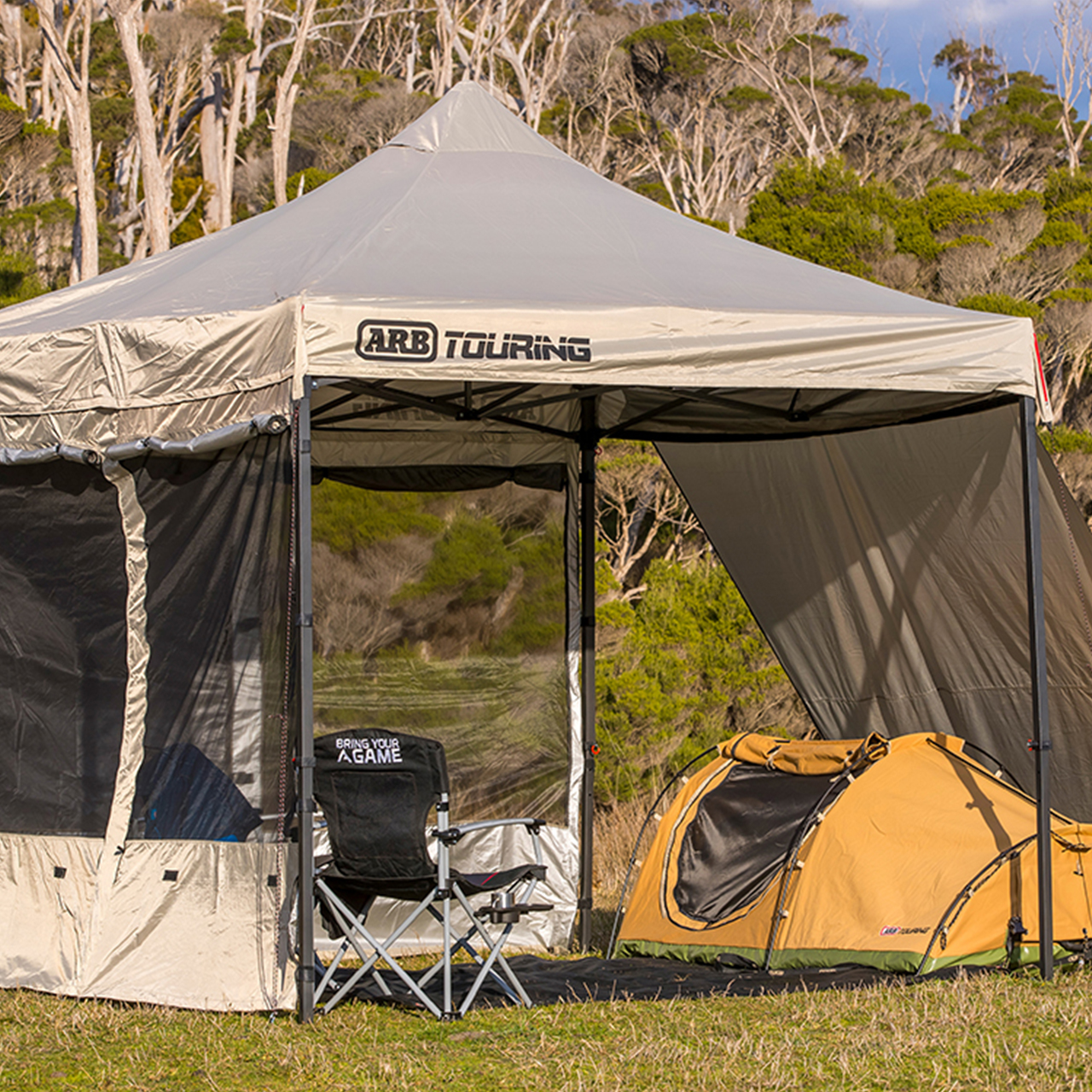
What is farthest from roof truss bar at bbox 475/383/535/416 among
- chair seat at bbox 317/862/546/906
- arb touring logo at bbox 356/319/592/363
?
chair seat at bbox 317/862/546/906

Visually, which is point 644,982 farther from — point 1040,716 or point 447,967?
point 1040,716

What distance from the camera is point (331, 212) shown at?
18.1 ft

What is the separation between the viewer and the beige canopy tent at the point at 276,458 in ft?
14.7

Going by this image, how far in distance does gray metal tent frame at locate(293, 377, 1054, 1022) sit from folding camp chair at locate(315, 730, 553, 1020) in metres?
0.16

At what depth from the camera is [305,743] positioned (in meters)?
4.32

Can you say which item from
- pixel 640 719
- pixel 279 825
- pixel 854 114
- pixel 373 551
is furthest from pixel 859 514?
pixel 854 114

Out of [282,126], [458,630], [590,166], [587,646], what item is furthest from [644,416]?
[590,166]

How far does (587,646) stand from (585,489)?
71cm

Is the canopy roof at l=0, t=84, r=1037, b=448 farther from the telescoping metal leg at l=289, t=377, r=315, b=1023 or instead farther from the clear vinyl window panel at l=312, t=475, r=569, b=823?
the clear vinyl window panel at l=312, t=475, r=569, b=823

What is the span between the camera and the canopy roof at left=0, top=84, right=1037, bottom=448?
14.6ft

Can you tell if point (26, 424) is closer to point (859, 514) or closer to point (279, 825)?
point (279, 825)

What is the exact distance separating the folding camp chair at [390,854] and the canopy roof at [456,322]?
3.66 feet

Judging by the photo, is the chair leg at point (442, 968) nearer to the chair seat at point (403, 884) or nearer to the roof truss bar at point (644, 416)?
the chair seat at point (403, 884)

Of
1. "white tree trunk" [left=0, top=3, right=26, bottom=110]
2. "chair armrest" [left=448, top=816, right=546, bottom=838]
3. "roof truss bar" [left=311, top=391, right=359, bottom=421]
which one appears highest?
"white tree trunk" [left=0, top=3, right=26, bottom=110]
